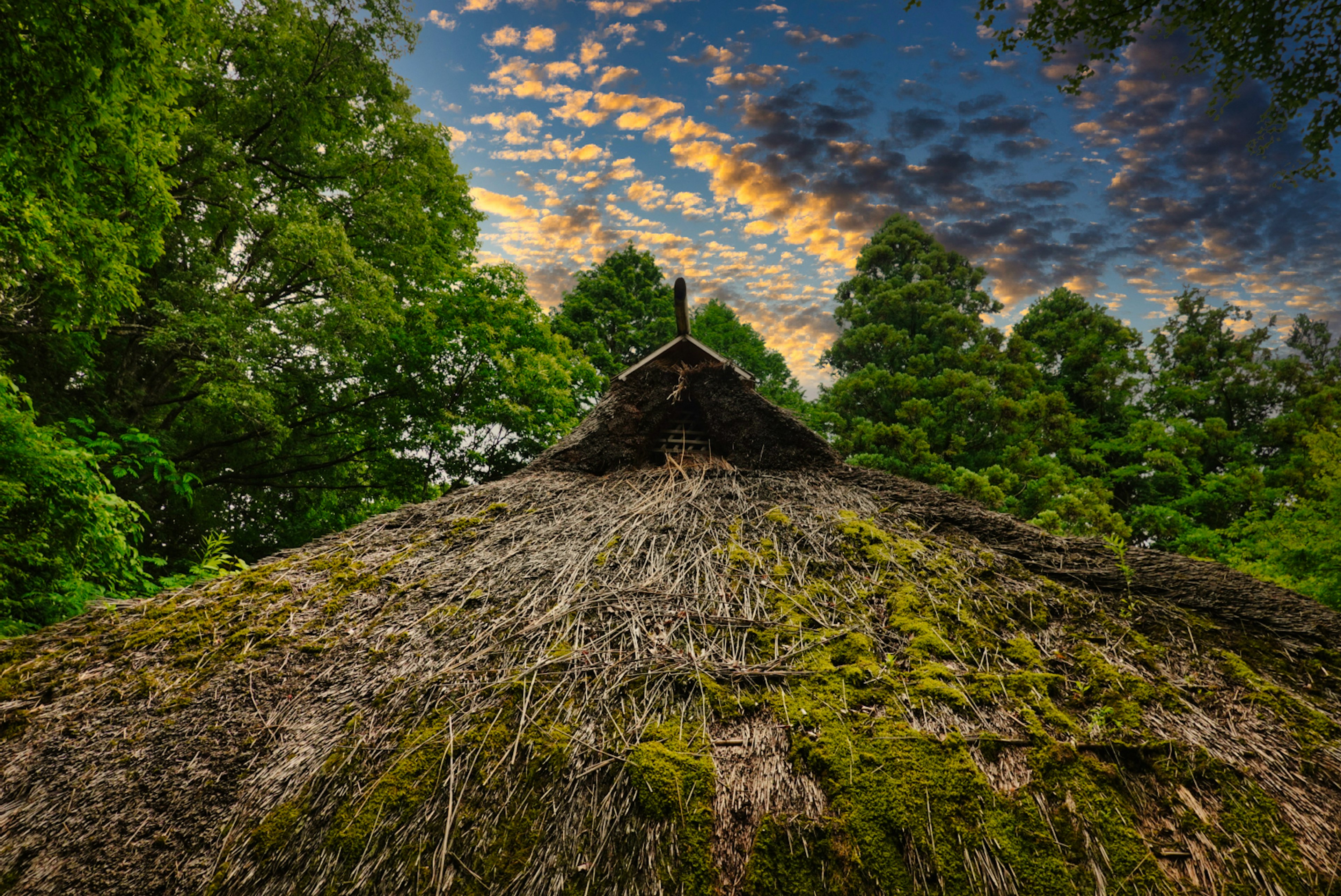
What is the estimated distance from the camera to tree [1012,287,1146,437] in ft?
47.0

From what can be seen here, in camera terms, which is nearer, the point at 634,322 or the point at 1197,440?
the point at 1197,440

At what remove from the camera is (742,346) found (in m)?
19.7

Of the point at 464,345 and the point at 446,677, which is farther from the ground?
the point at 464,345

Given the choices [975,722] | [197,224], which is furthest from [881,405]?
[197,224]

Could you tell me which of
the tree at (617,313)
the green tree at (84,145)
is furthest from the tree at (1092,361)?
the green tree at (84,145)

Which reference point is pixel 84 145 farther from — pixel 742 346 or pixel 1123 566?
pixel 742 346

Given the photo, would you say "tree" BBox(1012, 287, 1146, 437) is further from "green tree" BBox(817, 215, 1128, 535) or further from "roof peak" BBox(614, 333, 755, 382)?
"roof peak" BBox(614, 333, 755, 382)

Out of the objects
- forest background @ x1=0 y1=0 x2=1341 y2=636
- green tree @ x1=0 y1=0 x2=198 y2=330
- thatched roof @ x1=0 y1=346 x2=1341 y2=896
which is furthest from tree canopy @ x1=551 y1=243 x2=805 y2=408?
thatched roof @ x1=0 y1=346 x2=1341 y2=896

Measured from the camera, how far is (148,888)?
1.75 m

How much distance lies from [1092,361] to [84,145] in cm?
2249

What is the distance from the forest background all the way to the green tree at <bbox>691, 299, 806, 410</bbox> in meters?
3.66

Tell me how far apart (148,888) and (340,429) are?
33.3 feet

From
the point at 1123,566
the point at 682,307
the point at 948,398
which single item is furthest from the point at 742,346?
the point at 1123,566

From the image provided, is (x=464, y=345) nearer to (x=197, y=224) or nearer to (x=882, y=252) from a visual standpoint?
(x=197, y=224)
